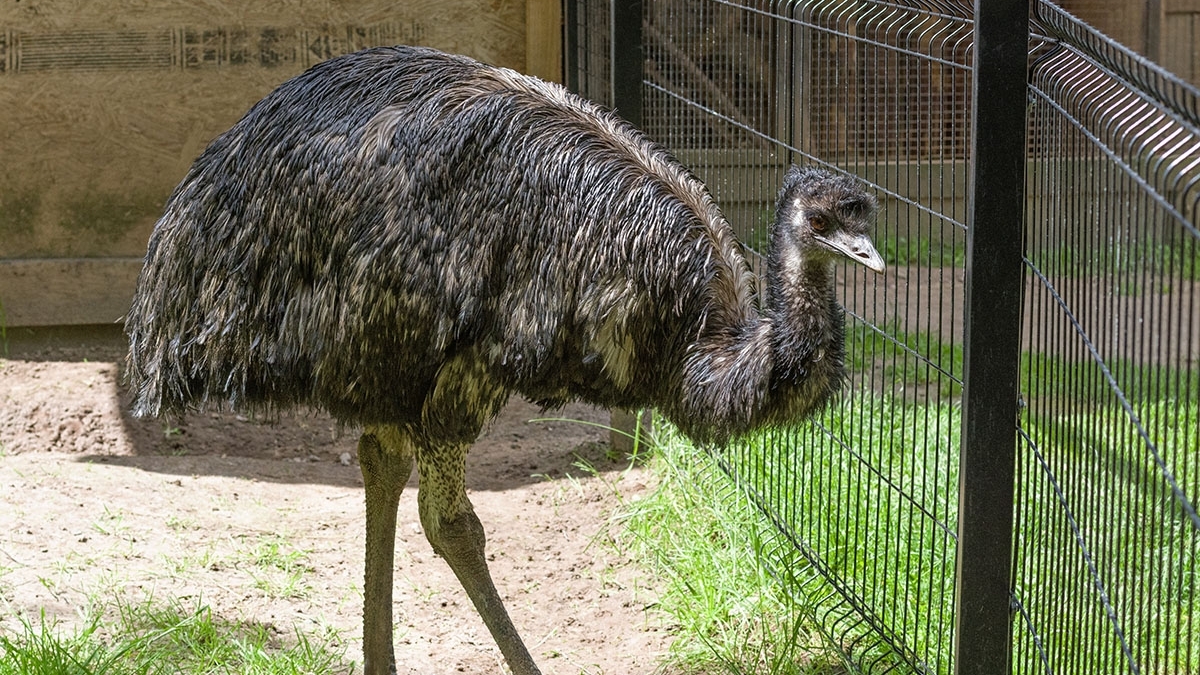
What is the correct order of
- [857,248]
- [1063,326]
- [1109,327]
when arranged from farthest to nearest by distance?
[857,248] < [1063,326] < [1109,327]

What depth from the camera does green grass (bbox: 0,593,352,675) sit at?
139 inches

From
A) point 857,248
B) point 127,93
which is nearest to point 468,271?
point 857,248

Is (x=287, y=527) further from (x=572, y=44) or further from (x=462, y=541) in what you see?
Answer: (x=572, y=44)

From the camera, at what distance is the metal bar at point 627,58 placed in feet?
16.6

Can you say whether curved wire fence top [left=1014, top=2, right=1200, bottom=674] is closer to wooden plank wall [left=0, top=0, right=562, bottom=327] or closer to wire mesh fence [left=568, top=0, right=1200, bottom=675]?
wire mesh fence [left=568, top=0, right=1200, bottom=675]

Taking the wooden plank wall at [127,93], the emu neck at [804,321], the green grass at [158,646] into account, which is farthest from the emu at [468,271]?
the wooden plank wall at [127,93]

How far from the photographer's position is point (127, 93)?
22.2 ft

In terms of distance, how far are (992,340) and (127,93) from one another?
17.0 ft

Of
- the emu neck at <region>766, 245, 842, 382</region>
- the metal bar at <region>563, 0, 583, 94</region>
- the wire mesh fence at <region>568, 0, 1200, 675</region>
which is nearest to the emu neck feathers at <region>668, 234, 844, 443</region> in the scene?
the emu neck at <region>766, 245, 842, 382</region>

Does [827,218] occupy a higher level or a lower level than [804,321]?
higher

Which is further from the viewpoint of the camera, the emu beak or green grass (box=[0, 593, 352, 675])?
green grass (box=[0, 593, 352, 675])

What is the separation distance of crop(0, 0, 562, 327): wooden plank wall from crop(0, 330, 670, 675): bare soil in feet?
1.70

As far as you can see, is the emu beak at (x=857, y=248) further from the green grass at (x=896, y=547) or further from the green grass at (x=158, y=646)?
the green grass at (x=158, y=646)

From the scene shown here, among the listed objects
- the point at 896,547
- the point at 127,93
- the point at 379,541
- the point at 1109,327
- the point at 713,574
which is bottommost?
the point at 713,574
